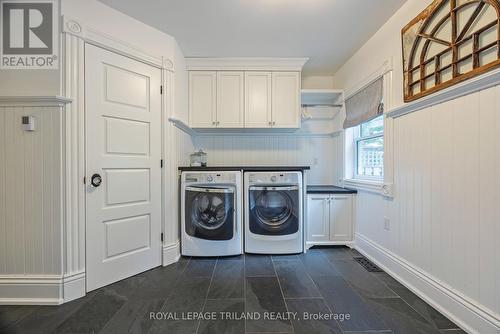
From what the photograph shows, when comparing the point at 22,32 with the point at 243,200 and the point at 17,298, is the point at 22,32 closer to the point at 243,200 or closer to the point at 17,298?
the point at 17,298

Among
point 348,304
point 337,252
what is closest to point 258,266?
point 348,304

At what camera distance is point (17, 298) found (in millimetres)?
1660

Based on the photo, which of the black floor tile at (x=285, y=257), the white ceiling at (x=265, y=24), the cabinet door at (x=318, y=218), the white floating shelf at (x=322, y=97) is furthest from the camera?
the white floating shelf at (x=322, y=97)

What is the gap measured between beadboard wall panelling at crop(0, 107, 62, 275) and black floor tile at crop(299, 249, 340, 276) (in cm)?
221

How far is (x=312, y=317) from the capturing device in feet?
4.89

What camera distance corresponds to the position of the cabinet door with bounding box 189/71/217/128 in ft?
9.39

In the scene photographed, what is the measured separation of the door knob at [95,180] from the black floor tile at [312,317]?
183 centimetres

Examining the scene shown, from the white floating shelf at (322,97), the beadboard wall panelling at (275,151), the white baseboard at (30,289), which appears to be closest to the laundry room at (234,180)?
the white baseboard at (30,289)

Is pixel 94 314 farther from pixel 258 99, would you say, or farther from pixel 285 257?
pixel 258 99

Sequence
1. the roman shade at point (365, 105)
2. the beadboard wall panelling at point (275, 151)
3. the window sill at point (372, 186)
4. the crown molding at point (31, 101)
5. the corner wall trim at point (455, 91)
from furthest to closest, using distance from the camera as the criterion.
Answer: the beadboard wall panelling at point (275, 151) → the roman shade at point (365, 105) → the window sill at point (372, 186) → the crown molding at point (31, 101) → the corner wall trim at point (455, 91)

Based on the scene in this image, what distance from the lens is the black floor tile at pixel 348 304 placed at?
1.41m

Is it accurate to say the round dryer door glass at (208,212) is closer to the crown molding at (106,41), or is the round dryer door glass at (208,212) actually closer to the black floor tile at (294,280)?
the black floor tile at (294,280)

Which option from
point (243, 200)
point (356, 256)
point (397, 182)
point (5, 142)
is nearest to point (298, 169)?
point (243, 200)

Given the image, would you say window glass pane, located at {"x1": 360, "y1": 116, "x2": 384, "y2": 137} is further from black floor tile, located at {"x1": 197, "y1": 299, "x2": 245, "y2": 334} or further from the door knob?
the door knob
